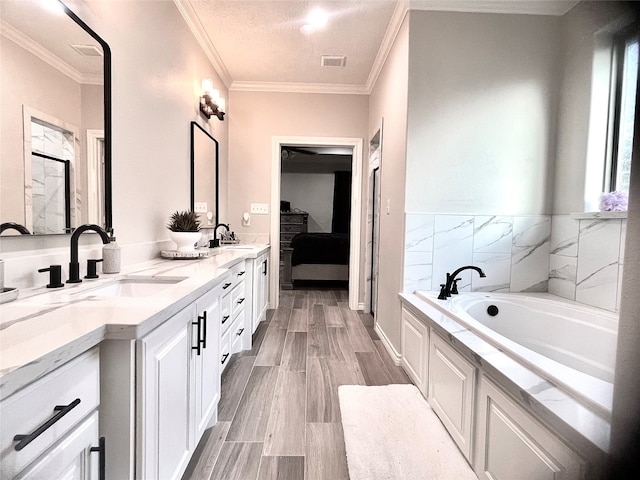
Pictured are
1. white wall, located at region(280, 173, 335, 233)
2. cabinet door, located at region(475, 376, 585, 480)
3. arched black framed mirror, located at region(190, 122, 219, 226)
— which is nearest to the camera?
cabinet door, located at region(475, 376, 585, 480)

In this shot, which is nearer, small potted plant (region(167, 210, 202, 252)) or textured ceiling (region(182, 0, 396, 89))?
small potted plant (region(167, 210, 202, 252))

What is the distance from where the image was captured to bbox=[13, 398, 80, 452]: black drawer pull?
52cm

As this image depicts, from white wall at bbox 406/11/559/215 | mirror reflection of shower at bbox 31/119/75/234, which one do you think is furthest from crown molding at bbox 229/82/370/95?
mirror reflection of shower at bbox 31/119/75/234

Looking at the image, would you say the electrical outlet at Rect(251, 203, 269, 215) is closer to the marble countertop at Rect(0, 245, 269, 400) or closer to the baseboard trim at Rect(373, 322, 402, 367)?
the baseboard trim at Rect(373, 322, 402, 367)

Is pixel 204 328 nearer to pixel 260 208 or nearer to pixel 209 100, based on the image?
pixel 209 100

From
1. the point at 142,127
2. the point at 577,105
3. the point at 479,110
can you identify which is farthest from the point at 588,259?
the point at 142,127

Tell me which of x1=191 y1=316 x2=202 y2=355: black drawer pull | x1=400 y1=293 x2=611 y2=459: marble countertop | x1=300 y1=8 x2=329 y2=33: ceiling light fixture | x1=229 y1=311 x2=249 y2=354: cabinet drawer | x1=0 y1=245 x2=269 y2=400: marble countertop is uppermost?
x1=300 y1=8 x2=329 y2=33: ceiling light fixture

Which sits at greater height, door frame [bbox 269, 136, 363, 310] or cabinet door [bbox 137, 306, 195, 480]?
door frame [bbox 269, 136, 363, 310]

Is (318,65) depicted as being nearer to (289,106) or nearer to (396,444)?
(289,106)

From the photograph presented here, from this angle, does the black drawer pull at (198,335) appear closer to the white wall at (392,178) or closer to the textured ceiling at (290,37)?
the white wall at (392,178)

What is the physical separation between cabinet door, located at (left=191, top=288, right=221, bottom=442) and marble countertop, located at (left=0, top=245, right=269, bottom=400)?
132 mm

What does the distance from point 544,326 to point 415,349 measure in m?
0.84

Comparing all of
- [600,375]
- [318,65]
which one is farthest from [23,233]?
[318,65]

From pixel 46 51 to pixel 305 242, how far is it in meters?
4.11
